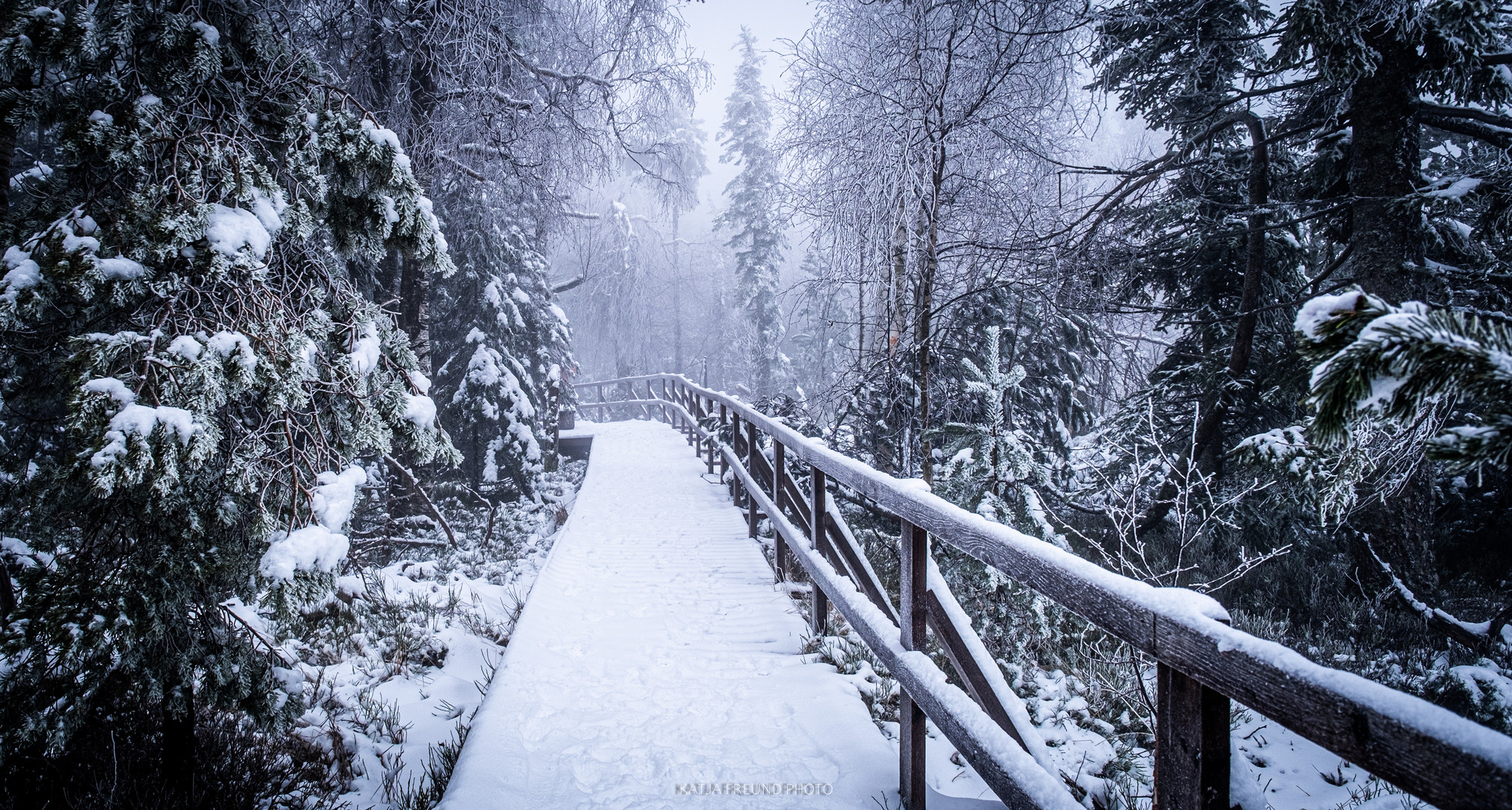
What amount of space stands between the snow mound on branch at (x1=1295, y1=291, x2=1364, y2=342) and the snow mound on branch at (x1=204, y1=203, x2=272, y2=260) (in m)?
3.35

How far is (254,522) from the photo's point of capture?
A: 252 cm

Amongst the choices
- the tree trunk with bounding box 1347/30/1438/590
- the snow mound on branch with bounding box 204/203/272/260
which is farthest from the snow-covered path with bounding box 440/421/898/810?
the tree trunk with bounding box 1347/30/1438/590

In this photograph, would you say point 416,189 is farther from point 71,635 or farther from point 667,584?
point 667,584

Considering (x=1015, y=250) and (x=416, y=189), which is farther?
(x=1015, y=250)

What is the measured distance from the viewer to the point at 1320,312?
3.23ft

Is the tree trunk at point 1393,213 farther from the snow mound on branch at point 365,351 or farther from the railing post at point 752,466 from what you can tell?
the snow mound on branch at point 365,351

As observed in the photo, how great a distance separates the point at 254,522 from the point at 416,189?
173cm

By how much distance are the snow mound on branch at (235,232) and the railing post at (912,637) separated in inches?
116

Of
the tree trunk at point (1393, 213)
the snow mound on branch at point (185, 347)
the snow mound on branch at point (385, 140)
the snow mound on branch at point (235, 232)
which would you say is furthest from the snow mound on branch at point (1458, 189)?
the snow mound on branch at point (185, 347)

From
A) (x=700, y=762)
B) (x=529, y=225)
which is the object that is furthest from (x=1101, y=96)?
(x=529, y=225)

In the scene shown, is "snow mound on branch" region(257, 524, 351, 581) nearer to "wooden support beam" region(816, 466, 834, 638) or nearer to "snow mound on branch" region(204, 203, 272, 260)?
"snow mound on branch" region(204, 203, 272, 260)

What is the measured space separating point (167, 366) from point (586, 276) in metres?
8.35

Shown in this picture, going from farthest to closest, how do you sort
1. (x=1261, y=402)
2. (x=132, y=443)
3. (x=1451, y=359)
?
(x=1261, y=402)
(x=132, y=443)
(x=1451, y=359)

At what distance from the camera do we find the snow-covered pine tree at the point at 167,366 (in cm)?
232
